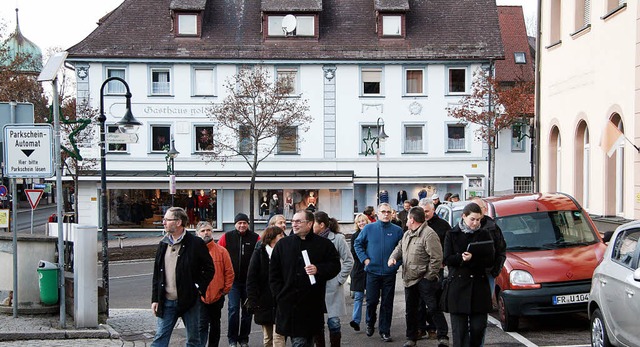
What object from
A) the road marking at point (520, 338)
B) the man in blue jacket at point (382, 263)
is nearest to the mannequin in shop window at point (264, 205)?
the road marking at point (520, 338)

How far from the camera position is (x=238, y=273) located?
36.5 ft

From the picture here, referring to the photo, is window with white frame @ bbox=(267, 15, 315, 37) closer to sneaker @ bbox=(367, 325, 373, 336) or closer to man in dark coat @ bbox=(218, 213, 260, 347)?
sneaker @ bbox=(367, 325, 373, 336)

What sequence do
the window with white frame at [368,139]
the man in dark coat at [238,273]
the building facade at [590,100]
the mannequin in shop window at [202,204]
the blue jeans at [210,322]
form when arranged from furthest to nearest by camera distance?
the mannequin in shop window at [202,204] < the window with white frame at [368,139] < the building facade at [590,100] < the man in dark coat at [238,273] < the blue jeans at [210,322]

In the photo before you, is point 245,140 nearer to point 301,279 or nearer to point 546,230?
point 546,230

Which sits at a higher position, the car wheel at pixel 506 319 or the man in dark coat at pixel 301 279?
the man in dark coat at pixel 301 279

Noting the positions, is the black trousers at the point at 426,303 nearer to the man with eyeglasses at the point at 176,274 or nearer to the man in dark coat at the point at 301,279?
the man in dark coat at the point at 301,279

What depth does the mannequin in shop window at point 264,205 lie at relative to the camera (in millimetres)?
42959

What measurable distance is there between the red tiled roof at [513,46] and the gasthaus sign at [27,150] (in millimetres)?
38133

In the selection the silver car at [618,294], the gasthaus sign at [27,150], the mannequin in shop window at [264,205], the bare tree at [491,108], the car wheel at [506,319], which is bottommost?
the mannequin in shop window at [264,205]

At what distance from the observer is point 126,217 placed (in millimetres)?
43312

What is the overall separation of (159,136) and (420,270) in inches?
1323

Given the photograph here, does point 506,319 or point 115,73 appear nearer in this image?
point 506,319

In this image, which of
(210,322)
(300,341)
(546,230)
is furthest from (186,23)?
(300,341)

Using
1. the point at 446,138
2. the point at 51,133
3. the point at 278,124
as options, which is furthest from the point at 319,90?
the point at 51,133
